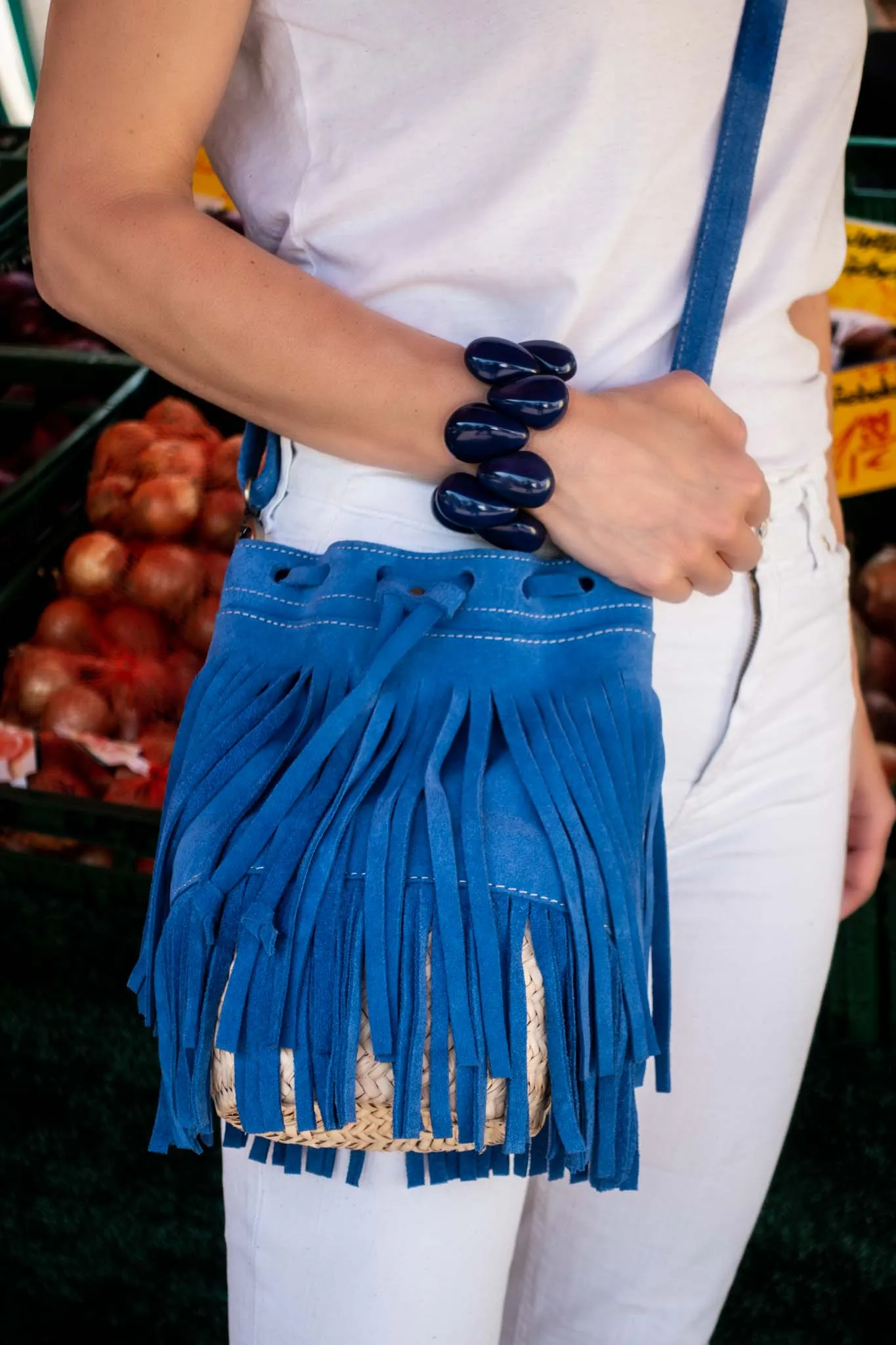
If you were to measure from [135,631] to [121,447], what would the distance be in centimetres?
31

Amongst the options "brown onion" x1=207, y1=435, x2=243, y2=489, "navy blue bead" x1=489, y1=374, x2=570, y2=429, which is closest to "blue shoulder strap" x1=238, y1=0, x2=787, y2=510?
"navy blue bead" x1=489, y1=374, x2=570, y2=429

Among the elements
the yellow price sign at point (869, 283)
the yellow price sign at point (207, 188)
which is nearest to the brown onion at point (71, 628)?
the yellow price sign at point (207, 188)

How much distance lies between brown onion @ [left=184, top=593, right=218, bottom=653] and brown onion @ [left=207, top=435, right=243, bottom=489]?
8.6 inches

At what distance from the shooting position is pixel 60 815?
136 centimetres

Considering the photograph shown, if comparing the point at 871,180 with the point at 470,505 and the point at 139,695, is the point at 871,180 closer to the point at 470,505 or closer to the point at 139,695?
the point at 139,695

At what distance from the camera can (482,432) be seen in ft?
1.95

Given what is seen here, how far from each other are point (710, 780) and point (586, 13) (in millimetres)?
416

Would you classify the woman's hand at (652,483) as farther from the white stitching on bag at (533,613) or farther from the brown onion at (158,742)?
the brown onion at (158,742)

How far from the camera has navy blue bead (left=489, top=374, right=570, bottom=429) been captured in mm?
592

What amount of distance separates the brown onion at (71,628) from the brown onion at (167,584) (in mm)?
66

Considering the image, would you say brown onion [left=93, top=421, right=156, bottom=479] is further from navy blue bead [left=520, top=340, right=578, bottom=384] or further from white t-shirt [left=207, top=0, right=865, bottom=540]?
navy blue bead [left=520, top=340, right=578, bottom=384]

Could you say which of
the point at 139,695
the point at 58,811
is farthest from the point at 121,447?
the point at 58,811

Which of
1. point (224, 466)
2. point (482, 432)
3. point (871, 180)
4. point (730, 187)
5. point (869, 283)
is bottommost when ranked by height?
point (482, 432)

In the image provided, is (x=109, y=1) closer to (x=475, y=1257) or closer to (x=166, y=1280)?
(x=475, y=1257)
